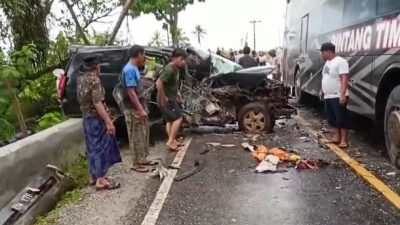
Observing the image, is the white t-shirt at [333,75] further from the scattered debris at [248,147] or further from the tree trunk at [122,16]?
the tree trunk at [122,16]

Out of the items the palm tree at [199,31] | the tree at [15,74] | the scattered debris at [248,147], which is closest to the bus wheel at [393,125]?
the scattered debris at [248,147]

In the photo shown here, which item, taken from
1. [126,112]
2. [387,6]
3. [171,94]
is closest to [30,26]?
[171,94]

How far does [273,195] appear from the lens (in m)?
5.48

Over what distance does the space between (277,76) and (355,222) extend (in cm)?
1523

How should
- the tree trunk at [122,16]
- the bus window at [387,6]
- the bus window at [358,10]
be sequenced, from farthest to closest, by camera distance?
the tree trunk at [122,16] < the bus window at [358,10] < the bus window at [387,6]

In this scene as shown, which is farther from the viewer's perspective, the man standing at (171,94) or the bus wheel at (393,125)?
the man standing at (171,94)

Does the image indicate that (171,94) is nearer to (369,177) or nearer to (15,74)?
(15,74)

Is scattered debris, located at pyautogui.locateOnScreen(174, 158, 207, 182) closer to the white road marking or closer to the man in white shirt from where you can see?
the white road marking

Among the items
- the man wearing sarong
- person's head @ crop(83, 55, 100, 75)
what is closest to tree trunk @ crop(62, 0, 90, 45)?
the man wearing sarong

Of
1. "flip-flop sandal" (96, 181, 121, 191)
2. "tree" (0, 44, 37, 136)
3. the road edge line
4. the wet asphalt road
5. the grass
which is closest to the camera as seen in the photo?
the wet asphalt road

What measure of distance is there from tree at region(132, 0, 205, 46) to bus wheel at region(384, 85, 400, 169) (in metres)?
11.5

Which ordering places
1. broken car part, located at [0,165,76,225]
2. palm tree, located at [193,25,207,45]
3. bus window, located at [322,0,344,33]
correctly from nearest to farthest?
broken car part, located at [0,165,76,225]
bus window, located at [322,0,344,33]
palm tree, located at [193,25,207,45]

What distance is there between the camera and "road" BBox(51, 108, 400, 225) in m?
4.73

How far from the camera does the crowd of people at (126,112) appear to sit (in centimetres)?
560
